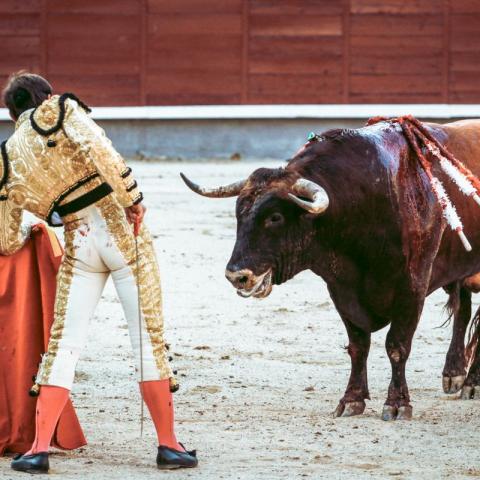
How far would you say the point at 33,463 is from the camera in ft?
12.8

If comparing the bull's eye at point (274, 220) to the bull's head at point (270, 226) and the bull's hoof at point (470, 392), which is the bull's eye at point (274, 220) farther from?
the bull's hoof at point (470, 392)

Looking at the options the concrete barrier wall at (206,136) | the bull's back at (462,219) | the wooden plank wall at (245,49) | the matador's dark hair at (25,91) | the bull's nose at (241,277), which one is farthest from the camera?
the wooden plank wall at (245,49)

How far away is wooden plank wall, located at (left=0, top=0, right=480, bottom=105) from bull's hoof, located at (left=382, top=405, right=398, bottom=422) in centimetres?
966

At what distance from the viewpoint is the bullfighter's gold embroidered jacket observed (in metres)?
3.84

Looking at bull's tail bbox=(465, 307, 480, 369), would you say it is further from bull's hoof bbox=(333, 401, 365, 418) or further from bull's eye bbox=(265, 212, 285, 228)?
bull's eye bbox=(265, 212, 285, 228)

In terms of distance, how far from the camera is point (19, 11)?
1425 cm

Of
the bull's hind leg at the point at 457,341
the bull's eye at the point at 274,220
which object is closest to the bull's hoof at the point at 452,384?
the bull's hind leg at the point at 457,341

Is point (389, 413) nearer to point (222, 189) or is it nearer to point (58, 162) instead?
point (222, 189)

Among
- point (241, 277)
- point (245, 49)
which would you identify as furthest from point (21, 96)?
point (245, 49)

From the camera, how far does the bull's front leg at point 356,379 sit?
486 centimetres

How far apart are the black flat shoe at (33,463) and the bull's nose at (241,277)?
86 cm

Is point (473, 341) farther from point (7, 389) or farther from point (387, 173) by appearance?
point (7, 389)

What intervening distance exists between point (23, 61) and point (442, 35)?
4.01 m

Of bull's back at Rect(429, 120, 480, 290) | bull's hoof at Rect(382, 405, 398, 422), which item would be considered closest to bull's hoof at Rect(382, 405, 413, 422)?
bull's hoof at Rect(382, 405, 398, 422)
